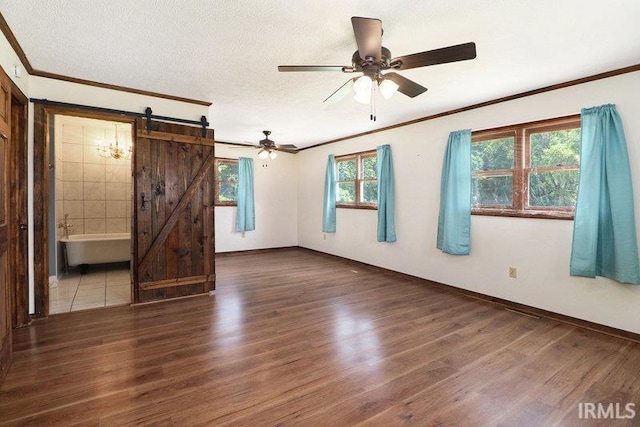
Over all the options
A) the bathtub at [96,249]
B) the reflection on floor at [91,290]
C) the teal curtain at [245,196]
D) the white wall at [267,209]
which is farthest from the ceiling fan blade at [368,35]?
the white wall at [267,209]

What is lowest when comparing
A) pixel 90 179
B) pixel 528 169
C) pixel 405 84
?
pixel 528 169

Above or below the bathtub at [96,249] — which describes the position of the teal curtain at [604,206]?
above

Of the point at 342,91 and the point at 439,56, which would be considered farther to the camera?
the point at 342,91

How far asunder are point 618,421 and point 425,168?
3.38m

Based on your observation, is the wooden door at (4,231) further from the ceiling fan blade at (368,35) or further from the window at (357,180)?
the window at (357,180)

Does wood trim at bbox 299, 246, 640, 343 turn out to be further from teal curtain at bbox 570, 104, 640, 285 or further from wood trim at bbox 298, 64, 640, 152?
wood trim at bbox 298, 64, 640, 152

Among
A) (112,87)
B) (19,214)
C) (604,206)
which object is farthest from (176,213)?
(604,206)

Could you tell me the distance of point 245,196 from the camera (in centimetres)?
679

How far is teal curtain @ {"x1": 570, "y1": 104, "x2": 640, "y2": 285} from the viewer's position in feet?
9.00

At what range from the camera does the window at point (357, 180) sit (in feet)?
18.8

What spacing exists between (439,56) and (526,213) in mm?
2375

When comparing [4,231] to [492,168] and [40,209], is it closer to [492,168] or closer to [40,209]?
[40,209]

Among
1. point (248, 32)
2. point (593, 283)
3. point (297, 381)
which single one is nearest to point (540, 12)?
point (248, 32)

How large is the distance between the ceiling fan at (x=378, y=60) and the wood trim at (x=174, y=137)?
2.11m
